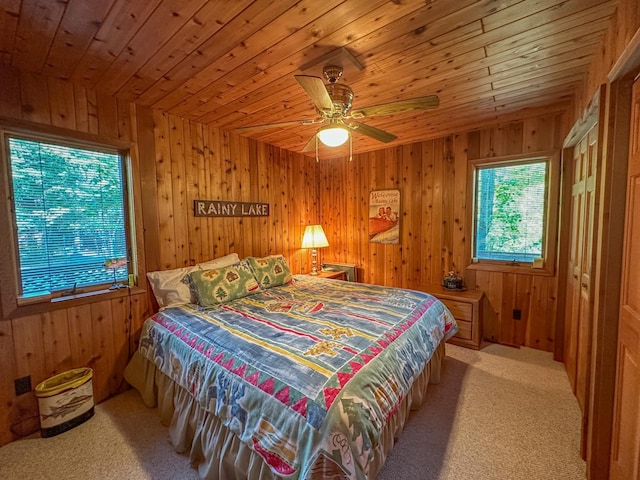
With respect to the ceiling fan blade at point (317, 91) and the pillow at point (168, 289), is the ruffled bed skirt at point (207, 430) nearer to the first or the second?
the pillow at point (168, 289)

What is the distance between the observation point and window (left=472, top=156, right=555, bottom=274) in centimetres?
297

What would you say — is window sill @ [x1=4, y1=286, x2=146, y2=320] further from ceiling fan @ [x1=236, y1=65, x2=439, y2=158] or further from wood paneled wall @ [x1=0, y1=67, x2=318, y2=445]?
ceiling fan @ [x1=236, y1=65, x2=439, y2=158]

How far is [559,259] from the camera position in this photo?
9.05ft

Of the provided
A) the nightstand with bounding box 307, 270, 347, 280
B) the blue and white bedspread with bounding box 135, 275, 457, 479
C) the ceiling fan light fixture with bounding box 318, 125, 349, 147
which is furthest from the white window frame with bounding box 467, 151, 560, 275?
the ceiling fan light fixture with bounding box 318, 125, 349, 147

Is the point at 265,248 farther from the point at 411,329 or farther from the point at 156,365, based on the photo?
the point at 411,329

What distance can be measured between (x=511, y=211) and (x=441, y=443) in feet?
8.47

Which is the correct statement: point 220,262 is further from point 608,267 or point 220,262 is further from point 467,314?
point 608,267

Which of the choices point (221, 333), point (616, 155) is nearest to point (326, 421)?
point (221, 333)

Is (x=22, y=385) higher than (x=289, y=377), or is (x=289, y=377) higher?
(x=289, y=377)

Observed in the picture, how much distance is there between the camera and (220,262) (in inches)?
117

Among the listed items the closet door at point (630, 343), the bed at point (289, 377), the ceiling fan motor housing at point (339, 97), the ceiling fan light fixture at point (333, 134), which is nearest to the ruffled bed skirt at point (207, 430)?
the bed at point (289, 377)

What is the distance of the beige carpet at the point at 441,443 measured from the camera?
1.59 meters

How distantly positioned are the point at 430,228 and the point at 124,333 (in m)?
3.54

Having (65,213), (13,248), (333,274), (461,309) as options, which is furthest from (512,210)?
(13,248)
